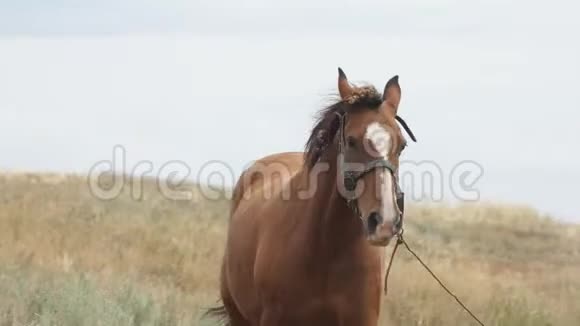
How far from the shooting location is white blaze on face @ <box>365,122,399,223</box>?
451cm

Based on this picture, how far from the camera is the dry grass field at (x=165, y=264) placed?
28.9ft

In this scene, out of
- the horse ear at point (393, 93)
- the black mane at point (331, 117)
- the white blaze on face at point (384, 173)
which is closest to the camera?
the white blaze on face at point (384, 173)

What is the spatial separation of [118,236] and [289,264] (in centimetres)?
1079

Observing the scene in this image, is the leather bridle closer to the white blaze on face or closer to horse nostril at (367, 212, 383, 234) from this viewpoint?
the white blaze on face

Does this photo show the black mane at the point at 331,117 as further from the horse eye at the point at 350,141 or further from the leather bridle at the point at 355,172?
the horse eye at the point at 350,141

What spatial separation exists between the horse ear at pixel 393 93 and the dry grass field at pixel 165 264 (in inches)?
137

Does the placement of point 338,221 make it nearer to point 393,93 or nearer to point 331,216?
point 331,216

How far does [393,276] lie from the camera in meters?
13.0

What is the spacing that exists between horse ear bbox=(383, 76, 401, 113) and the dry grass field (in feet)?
11.4

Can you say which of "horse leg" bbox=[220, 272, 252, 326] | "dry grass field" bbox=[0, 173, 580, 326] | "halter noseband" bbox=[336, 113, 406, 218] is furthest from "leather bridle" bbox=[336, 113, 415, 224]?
"dry grass field" bbox=[0, 173, 580, 326]

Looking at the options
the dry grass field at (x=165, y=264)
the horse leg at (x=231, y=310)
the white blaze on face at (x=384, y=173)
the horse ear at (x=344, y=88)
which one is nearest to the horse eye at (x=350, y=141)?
the white blaze on face at (x=384, y=173)

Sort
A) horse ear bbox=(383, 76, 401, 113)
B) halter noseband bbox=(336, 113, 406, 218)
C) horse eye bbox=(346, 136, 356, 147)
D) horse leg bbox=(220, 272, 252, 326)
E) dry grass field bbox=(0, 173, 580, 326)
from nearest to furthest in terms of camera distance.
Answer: halter noseband bbox=(336, 113, 406, 218)
horse eye bbox=(346, 136, 356, 147)
horse ear bbox=(383, 76, 401, 113)
horse leg bbox=(220, 272, 252, 326)
dry grass field bbox=(0, 173, 580, 326)

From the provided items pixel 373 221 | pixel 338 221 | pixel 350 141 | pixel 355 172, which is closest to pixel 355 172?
pixel 355 172

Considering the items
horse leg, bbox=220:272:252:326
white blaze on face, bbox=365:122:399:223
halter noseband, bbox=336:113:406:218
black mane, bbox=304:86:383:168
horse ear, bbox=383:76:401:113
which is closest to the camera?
white blaze on face, bbox=365:122:399:223
